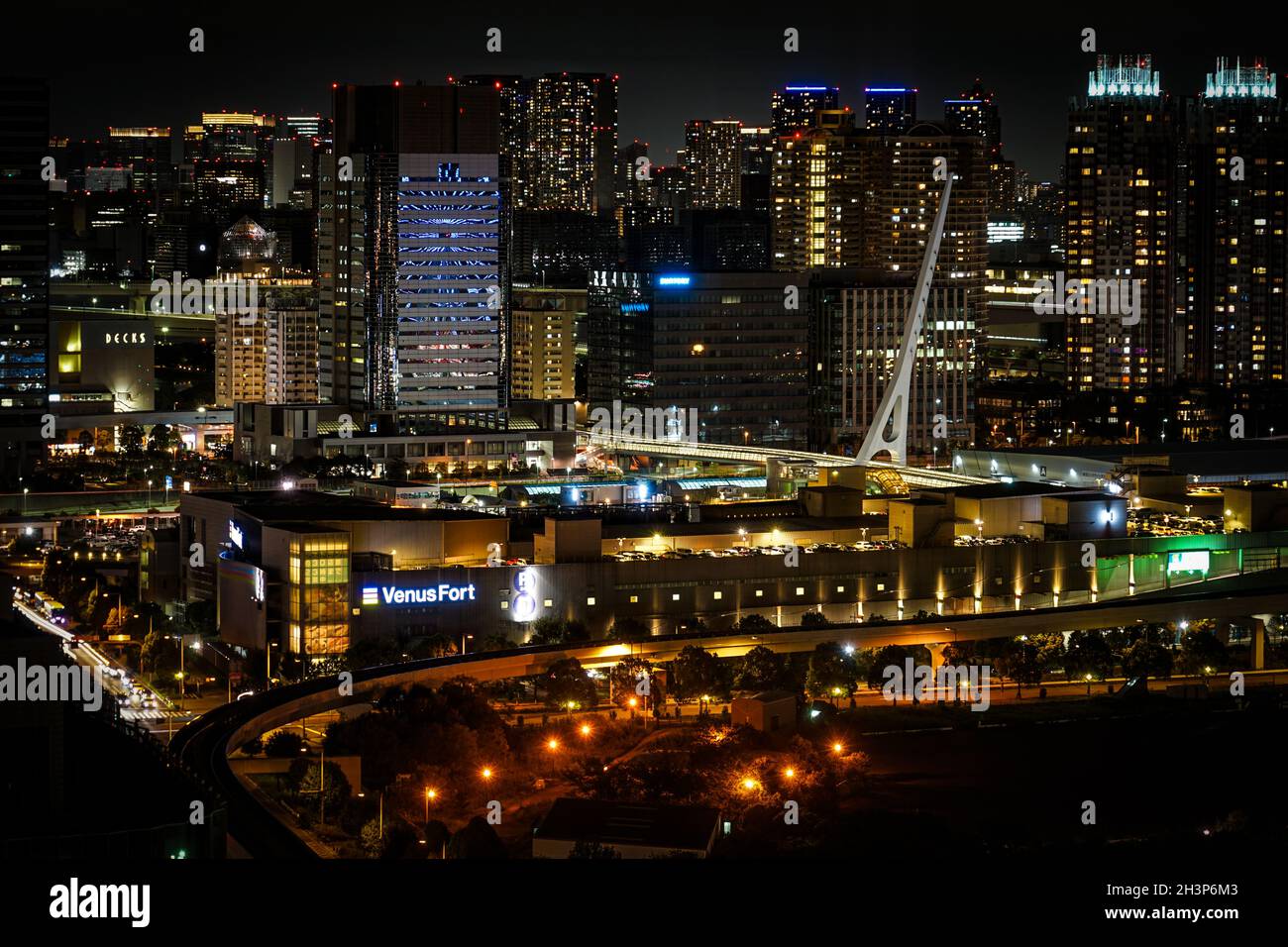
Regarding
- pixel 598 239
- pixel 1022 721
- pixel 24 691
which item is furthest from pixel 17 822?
pixel 598 239

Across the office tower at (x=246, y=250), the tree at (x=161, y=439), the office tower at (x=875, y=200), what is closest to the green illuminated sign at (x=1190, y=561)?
the tree at (x=161, y=439)

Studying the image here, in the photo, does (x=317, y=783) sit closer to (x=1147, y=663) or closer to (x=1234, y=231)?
(x=1147, y=663)

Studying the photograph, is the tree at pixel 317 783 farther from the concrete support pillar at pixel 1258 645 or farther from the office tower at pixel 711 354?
the office tower at pixel 711 354

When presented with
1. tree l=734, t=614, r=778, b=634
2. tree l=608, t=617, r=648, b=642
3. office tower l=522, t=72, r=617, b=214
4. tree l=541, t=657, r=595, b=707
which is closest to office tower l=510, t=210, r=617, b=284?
office tower l=522, t=72, r=617, b=214

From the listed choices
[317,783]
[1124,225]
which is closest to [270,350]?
[1124,225]

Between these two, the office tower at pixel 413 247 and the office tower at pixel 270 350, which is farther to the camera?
the office tower at pixel 270 350

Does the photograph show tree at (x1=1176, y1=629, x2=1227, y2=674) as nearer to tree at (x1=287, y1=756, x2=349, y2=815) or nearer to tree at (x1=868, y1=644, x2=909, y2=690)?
tree at (x1=868, y1=644, x2=909, y2=690)

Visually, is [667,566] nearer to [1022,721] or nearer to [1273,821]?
[1022,721]
